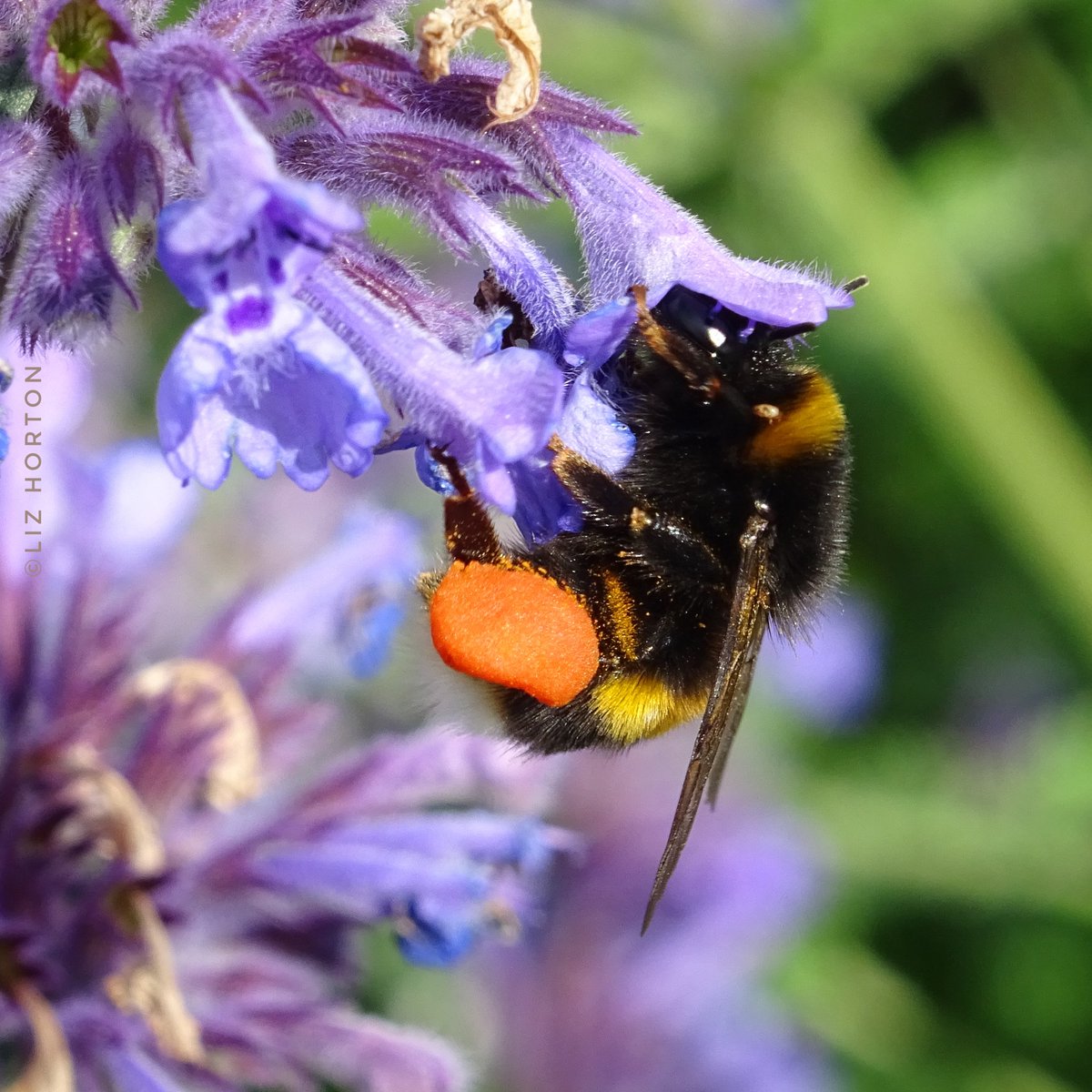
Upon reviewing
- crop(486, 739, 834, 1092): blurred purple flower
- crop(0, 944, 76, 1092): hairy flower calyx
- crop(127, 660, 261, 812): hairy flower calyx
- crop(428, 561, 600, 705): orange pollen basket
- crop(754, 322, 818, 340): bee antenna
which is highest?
crop(754, 322, 818, 340): bee antenna

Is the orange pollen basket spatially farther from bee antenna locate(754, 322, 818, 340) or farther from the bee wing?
bee antenna locate(754, 322, 818, 340)

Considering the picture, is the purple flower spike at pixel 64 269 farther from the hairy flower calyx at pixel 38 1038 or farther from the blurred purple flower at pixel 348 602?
the blurred purple flower at pixel 348 602

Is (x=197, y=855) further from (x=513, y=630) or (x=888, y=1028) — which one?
(x=888, y=1028)

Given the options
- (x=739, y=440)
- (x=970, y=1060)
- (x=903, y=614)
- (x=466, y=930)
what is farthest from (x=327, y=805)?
(x=903, y=614)

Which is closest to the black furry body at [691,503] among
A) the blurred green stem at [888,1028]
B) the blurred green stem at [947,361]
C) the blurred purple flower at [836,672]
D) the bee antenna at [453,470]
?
the bee antenna at [453,470]

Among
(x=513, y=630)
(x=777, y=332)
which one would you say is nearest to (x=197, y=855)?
(x=513, y=630)

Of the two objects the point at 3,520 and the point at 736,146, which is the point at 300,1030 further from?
the point at 736,146

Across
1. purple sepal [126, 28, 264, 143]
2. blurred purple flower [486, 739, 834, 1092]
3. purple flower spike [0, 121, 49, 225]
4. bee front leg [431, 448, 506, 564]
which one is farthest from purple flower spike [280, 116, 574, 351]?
blurred purple flower [486, 739, 834, 1092]
